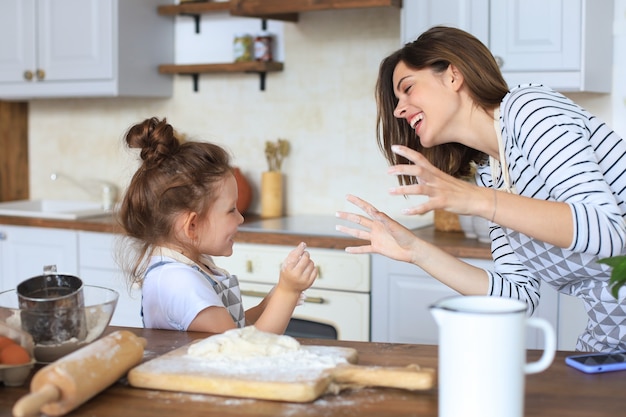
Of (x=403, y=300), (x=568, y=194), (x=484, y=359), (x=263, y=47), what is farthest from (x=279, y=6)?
(x=484, y=359)

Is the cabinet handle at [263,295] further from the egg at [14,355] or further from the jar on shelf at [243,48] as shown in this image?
the egg at [14,355]

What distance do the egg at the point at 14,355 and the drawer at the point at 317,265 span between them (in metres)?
1.76

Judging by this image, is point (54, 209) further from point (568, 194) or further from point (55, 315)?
point (568, 194)

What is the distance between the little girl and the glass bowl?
27cm

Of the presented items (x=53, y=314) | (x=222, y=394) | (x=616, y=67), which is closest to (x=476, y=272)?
(x=222, y=394)

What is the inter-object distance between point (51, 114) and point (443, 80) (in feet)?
9.56

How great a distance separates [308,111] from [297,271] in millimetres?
2077

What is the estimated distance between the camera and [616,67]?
10.0 feet

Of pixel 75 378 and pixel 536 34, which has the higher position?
pixel 536 34

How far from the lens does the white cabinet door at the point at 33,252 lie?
3.47 metres

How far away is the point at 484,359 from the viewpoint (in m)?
0.95

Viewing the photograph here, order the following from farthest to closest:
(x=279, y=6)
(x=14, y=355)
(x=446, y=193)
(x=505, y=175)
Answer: (x=279, y=6) → (x=505, y=175) → (x=446, y=193) → (x=14, y=355)

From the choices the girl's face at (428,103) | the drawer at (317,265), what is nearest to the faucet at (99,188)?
the drawer at (317,265)

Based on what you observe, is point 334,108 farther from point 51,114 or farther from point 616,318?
→ point 616,318
